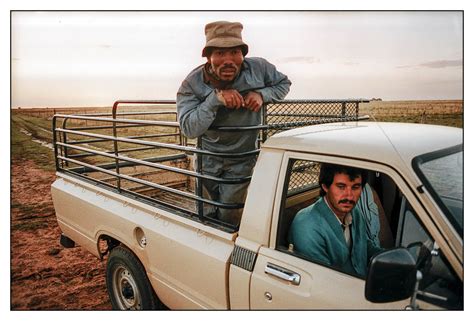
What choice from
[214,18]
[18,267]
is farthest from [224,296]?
[18,267]

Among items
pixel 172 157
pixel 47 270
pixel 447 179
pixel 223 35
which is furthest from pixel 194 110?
pixel 47 270

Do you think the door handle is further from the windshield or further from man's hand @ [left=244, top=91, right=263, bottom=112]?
man's hand @ [left=244, top=91, right=263, bottom=112]

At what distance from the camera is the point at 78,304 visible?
413cm

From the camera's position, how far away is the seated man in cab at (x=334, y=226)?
7.25ft

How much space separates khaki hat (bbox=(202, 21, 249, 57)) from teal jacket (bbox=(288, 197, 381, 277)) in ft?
4.26

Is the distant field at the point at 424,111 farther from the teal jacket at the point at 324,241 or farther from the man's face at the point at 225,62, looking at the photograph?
the man's face at the point at 225,62

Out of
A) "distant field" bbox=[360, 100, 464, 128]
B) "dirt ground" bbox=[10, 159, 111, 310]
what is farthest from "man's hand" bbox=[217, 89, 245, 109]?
"dirt ground" bbox=[10, 159, 111, 310]

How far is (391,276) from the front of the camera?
1.62 metres

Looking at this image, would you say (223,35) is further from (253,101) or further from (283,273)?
(283,273)

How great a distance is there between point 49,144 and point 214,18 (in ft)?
61.5

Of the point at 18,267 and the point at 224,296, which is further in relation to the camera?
the point at 18,267

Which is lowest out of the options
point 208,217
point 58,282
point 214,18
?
point 58,282

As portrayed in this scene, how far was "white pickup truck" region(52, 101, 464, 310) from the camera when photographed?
1.72 metres

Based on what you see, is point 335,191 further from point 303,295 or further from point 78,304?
point 78,304
